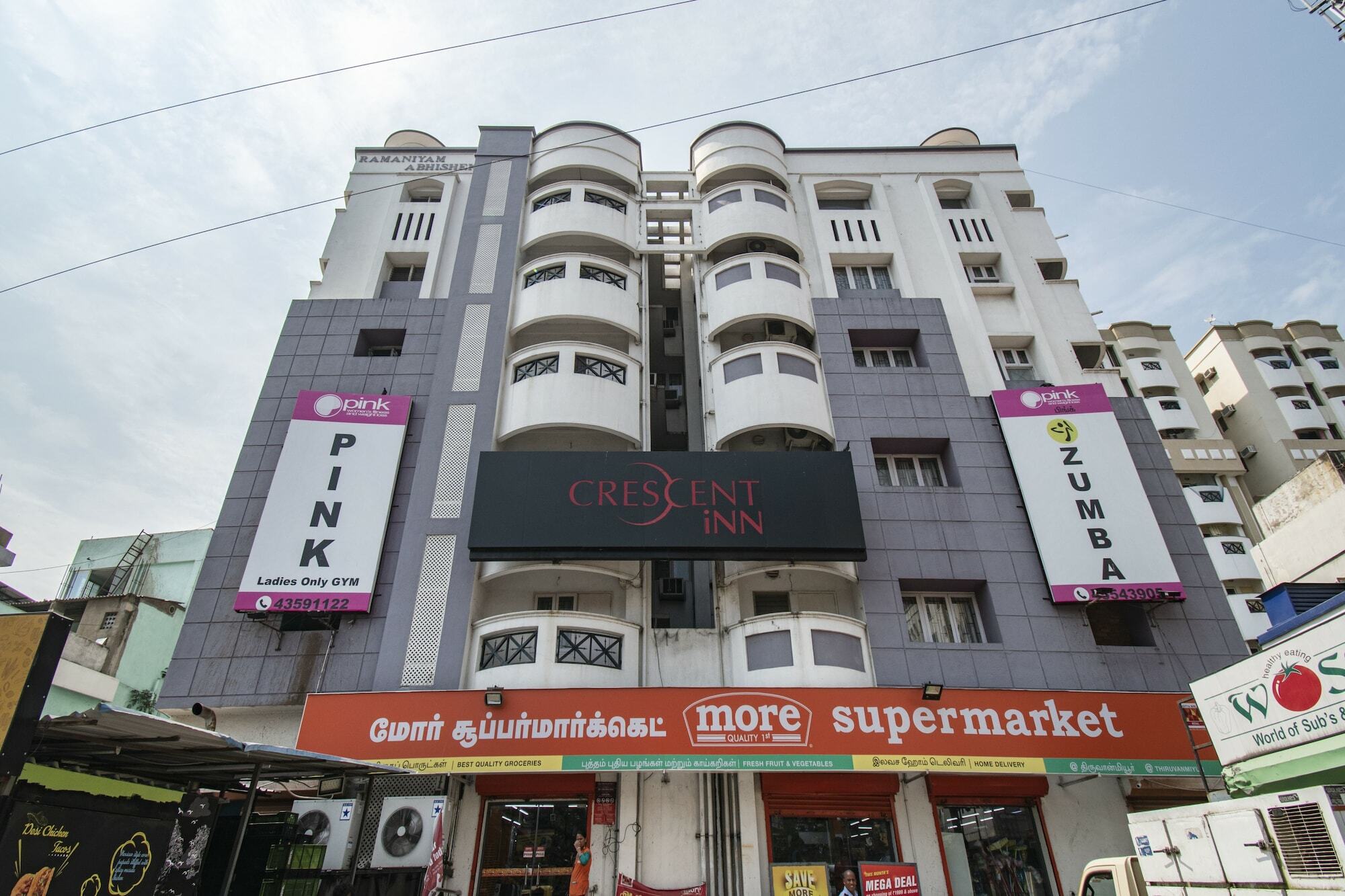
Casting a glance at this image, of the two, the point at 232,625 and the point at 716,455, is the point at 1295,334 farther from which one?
the point at 232,625

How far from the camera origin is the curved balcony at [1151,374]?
47312mm

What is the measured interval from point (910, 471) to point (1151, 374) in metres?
37.4

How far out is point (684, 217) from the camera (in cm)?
2664

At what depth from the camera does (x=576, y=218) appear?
24188mm

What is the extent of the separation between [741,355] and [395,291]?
11673mm

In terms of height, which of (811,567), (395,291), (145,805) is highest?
(395,291)

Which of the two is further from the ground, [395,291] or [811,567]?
[395,291]

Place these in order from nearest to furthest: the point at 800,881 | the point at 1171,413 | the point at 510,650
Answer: the point at 800,881 < the point at 510,650 < the point at 1171,413

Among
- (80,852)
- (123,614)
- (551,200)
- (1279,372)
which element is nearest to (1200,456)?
(1279,372)

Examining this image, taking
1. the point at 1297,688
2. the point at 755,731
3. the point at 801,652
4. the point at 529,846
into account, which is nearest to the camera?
the point at 1297,688

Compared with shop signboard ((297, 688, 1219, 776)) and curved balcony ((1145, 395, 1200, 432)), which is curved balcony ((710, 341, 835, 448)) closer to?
shop signboard ((297, 688, 1219, 776))

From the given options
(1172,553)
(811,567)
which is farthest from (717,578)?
(1172,553)

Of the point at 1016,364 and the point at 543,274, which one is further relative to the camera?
the point at 543,274

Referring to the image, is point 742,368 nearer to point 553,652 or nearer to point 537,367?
point 537,367
